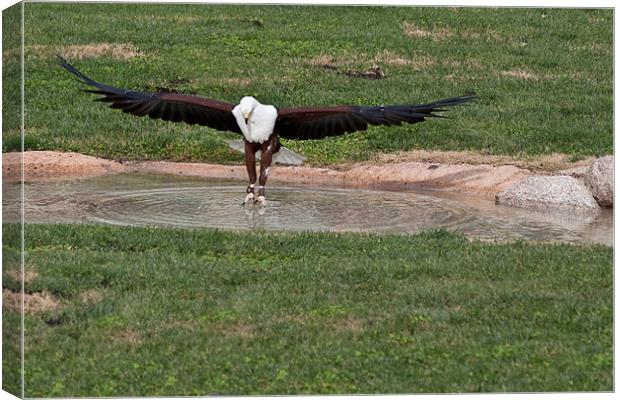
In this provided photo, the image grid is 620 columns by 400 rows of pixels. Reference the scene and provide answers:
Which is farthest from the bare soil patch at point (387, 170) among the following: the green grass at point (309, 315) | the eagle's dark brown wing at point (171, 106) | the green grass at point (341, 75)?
the green grass at point (309, 315)

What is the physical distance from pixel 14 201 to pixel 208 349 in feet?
5.09

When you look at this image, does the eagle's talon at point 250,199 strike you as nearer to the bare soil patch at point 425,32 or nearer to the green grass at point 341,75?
the green grass at point 341,75

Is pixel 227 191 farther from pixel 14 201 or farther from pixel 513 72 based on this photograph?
pixel 14 201

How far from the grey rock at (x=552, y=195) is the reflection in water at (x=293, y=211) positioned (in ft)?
0.67

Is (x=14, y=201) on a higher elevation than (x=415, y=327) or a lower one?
higher

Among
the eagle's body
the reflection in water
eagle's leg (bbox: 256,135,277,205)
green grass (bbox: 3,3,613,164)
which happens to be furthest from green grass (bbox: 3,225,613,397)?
green grass (bbox: 3,3,613,164)

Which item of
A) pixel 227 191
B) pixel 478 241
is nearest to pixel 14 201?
pixel 478 241

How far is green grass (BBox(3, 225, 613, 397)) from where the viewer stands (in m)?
11.5

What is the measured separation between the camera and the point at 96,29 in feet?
82.8

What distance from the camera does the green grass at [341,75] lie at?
70.5ft

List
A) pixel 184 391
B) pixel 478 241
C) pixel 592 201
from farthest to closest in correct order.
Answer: pixel 592 201 < pixel 478 241 < pixel 184 391

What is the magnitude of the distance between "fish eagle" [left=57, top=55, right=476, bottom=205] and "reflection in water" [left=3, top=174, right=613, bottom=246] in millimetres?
597

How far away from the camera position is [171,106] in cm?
1738

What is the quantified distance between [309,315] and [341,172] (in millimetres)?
7873
